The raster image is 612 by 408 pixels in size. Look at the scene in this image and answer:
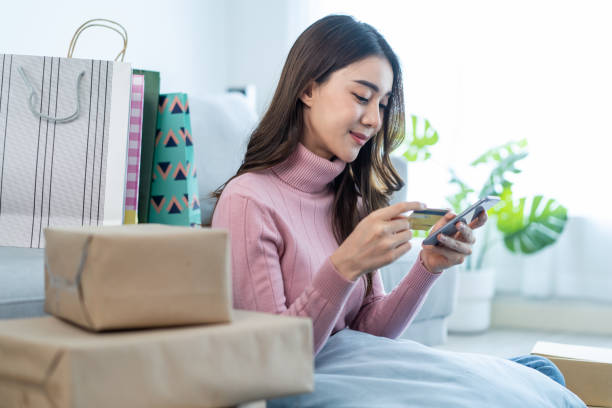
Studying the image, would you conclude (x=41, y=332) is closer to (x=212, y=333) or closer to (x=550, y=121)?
(x=212, y=333)

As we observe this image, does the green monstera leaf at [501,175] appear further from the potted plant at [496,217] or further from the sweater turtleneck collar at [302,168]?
the sweater turtleneck collar at [302,168]

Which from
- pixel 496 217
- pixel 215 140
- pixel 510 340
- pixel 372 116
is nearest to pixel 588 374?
pixel 372 116

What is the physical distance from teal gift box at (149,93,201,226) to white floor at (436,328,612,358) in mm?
1692

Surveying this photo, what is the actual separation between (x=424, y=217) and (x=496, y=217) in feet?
7.05

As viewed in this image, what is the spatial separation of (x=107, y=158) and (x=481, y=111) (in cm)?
231

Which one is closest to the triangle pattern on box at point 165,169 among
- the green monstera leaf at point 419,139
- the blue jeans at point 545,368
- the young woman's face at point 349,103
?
the young woman's face at point 349,103

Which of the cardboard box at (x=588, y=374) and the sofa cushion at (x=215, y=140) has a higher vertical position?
the sofa cushion at (x=215, y=140)

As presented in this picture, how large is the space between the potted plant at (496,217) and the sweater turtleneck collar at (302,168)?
6.18 feet

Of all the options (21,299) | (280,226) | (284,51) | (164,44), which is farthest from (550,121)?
(21,299)

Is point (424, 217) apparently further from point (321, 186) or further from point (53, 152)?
point (53, 152)

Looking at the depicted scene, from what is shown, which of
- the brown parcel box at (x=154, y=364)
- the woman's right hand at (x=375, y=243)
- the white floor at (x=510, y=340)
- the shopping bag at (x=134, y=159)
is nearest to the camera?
the brown parcel box at (x=154, y=364)

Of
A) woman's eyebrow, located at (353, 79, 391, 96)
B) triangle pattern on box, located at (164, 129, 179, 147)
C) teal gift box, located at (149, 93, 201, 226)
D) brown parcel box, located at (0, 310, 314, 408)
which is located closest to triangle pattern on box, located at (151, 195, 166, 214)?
teal gift box, located at (149, 93, 201, 226)

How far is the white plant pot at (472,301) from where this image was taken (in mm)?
2941

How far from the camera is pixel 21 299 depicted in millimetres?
977
